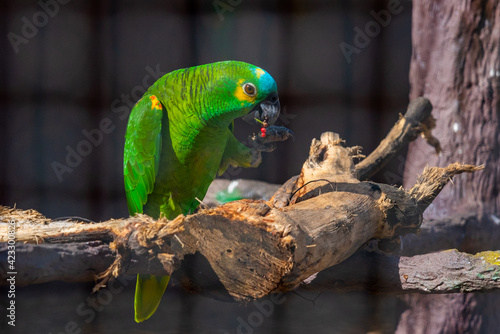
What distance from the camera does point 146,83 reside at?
2619mm

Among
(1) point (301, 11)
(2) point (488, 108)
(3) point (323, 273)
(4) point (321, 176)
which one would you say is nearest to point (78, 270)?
(3) point (323, 273)

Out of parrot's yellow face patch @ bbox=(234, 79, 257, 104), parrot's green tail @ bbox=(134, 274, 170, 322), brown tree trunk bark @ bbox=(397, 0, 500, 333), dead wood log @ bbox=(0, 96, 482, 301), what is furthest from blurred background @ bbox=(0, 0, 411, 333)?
dead wood log @ bbox=(0, 96, 482, 301)

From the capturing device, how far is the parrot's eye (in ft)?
4.58

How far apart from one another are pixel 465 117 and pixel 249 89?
1.12 meters

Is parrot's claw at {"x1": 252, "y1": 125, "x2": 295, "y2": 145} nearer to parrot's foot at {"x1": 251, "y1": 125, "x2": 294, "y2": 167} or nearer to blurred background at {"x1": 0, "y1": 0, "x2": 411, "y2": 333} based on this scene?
parrot's foot at {"x1": 251, "y1": 125, "x2": 294, "y2": 167}

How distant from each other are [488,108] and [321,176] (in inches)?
42.7

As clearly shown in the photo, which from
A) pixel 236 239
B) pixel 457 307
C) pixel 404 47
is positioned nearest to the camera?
pixel 236 239

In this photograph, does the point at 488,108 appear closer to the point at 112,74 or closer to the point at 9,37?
the point at 112,74

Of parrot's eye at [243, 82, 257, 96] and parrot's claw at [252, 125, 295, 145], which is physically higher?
parrot's eye at [243, 82, 257, 96]

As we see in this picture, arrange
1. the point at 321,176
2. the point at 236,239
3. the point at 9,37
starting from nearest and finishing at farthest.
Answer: the point at 236,239 → the point at 321,176 → the point at 9,37

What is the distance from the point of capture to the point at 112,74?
8.32 ft

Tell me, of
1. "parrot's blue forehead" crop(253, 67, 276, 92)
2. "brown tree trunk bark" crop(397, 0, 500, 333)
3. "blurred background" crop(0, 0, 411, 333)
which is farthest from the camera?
"blurred background" crop(0, 0, 411, 333)

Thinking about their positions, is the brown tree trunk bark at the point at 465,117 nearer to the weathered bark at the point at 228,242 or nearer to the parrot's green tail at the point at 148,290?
the weathered bark at the point at 228,242

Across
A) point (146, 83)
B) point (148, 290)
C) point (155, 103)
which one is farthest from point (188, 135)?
point (146, 83)
